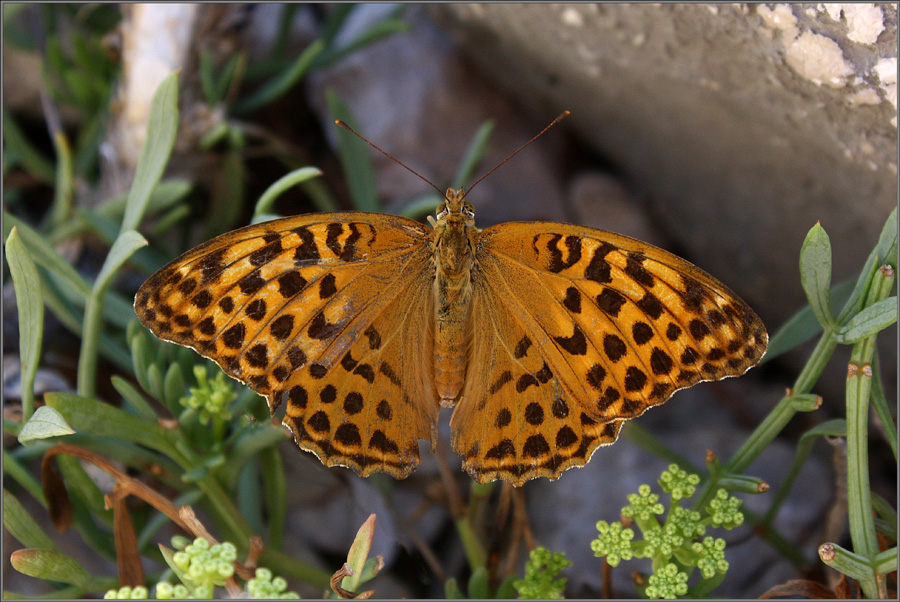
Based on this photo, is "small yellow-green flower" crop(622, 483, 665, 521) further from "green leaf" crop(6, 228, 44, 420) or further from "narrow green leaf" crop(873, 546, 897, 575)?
"green leaf" crop(6, 228, 44, 420)

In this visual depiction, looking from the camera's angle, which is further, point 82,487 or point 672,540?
point 82,487

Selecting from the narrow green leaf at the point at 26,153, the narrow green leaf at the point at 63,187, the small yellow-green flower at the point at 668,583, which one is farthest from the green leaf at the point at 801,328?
the narrow green leaf at the point at 26,153

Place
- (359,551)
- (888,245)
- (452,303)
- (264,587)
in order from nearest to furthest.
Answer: (264,587), (359,551), (888,245), (452,303)

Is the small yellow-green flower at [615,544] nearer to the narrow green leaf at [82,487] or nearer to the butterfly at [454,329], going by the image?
the butterfly at [454,329]

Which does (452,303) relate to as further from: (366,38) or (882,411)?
(366,38)

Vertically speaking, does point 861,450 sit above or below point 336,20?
below

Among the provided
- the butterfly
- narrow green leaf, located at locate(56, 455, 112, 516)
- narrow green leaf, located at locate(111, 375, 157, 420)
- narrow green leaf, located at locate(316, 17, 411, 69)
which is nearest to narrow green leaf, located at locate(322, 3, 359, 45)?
narrow green leaf, located at locate(316, 17, 411, 69)

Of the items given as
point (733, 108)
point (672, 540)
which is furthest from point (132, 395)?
point (733, 108)
